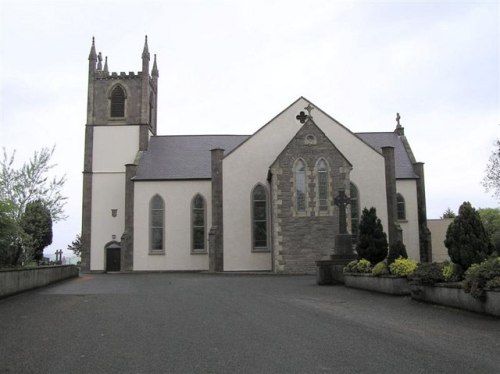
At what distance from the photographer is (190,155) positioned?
1710 inches

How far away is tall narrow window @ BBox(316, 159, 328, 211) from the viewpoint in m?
31.7

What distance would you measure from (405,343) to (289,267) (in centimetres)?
2286

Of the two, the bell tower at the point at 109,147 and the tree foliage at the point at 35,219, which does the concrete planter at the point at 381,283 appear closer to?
the tree foliage at the point at 35,219

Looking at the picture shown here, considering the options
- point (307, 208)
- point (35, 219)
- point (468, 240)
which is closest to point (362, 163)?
point (307, 208)

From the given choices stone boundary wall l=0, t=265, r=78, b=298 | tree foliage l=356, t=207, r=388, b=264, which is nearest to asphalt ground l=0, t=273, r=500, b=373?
stone boundary wall l=0, t=265, r=78, b=298

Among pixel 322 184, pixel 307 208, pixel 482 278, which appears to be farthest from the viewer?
pixel 322 184

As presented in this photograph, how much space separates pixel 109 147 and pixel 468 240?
35.7m

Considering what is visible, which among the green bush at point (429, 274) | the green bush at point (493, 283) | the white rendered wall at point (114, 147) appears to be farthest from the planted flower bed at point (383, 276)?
the white rendered wall at point (114, 147)

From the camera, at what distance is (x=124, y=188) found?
42062 millimetres

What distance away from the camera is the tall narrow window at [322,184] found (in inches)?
1249

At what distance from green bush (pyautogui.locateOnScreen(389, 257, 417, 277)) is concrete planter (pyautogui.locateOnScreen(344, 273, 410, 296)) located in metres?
0.18

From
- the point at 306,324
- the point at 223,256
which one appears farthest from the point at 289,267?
the point at 306,324

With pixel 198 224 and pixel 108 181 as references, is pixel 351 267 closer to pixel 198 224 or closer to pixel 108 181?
pixel 198 224

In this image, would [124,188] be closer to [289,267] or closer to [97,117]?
[97,117]
